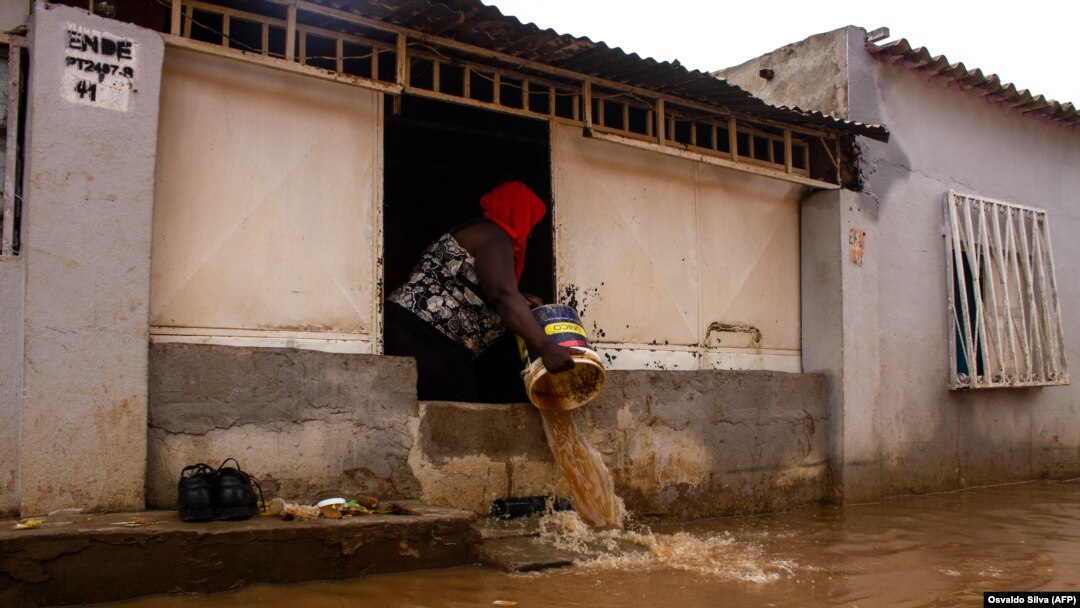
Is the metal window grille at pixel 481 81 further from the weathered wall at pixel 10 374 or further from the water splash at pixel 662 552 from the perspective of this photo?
the water splash at pixel 662 552

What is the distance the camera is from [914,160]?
7688 millimetres

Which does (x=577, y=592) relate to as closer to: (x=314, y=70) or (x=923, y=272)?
(x=314, y=70)

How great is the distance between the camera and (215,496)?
11.8ft

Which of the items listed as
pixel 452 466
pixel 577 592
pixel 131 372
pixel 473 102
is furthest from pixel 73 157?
pixel 577 592

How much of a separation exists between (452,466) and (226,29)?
255 cm

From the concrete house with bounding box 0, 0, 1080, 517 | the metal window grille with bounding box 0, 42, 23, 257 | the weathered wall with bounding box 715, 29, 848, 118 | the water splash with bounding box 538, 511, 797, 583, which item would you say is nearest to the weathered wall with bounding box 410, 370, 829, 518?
the concrete house with bounding box 0, 0, 1080, 517

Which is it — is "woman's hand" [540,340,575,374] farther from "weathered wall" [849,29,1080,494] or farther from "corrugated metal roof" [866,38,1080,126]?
"corrugated metal roof" [866,38,1080,126]

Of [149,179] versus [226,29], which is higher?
[226,29]

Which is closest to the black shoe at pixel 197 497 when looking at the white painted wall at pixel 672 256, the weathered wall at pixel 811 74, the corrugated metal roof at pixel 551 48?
the corrugated metal roof at pixel 551 48

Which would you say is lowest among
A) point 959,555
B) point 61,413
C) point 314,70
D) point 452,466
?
point 959,555

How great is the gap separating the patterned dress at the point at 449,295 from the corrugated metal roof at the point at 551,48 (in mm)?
1181

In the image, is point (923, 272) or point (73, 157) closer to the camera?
point (73, 157)

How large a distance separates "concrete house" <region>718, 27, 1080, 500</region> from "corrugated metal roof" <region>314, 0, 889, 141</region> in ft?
4.54

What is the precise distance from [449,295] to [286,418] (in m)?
1.25
